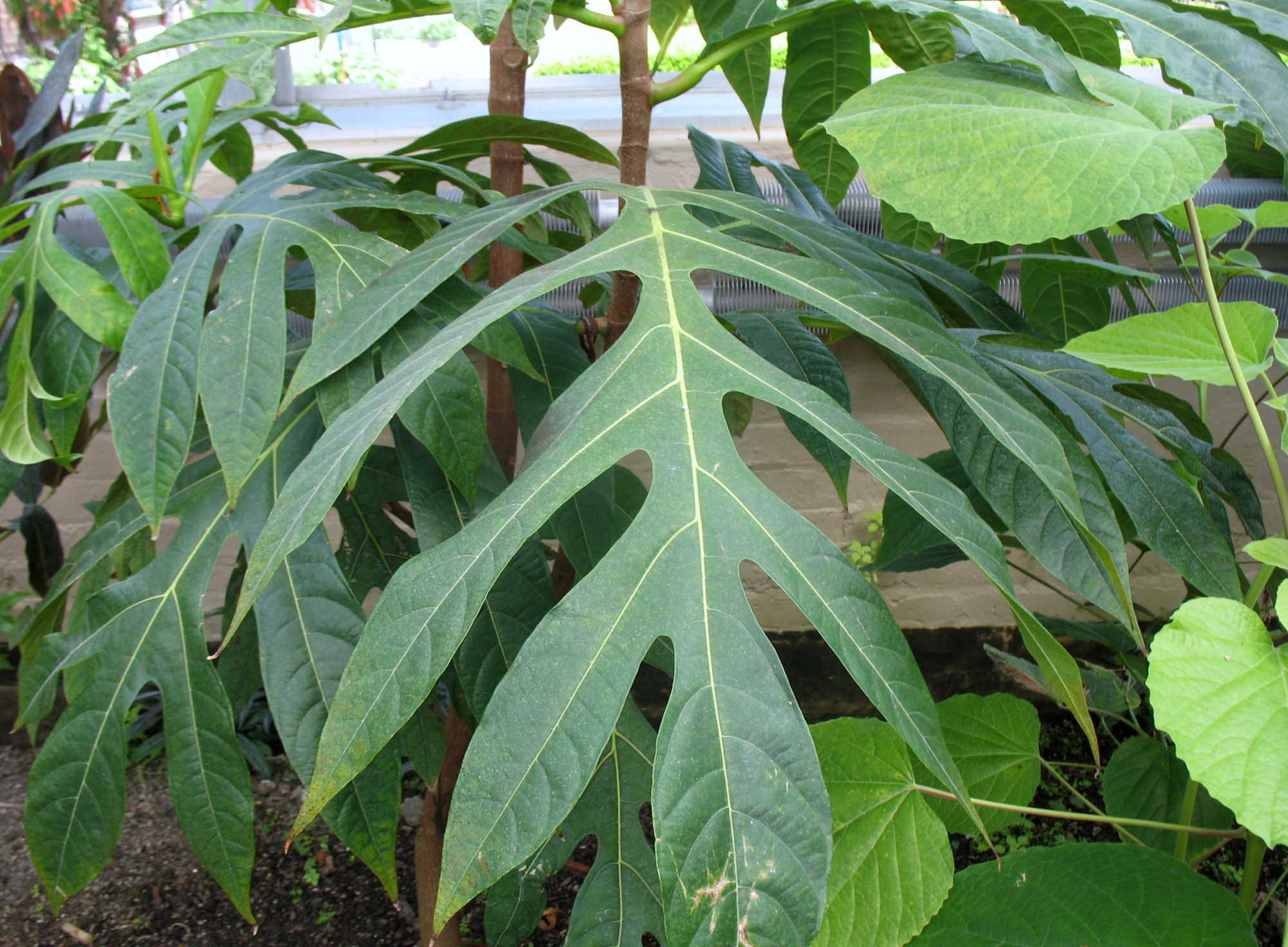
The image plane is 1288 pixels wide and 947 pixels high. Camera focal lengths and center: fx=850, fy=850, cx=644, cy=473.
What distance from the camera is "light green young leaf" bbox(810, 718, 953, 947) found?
1.65ft

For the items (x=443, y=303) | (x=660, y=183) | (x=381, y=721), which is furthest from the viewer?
(x=660, y=183)

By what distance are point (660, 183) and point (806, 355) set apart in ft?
2.92

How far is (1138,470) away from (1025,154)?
0.26 metres

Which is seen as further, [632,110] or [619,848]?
[632,110]

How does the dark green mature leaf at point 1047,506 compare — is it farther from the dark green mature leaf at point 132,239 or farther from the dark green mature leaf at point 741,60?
the dark green mature leaf at point 132,239

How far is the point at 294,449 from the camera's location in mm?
578

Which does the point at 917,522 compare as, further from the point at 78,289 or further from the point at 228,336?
the point at 78,289

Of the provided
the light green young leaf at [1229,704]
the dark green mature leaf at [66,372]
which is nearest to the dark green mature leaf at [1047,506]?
the light green young leaf at [1229,704]

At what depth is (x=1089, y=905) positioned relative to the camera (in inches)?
20.3

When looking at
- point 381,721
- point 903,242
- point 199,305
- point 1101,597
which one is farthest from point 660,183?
point 381,721

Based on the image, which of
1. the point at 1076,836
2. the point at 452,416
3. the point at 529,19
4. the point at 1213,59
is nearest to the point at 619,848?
the point at 452,416

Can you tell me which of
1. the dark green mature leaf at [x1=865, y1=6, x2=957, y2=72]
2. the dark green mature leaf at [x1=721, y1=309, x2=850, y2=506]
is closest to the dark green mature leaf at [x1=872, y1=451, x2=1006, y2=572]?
the dark green mature leaf at [x1=721, y1=309, x2=850, y2=506]

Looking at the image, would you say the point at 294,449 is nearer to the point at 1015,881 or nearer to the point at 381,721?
the point at 381,721

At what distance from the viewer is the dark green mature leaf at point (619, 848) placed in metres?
0.48
